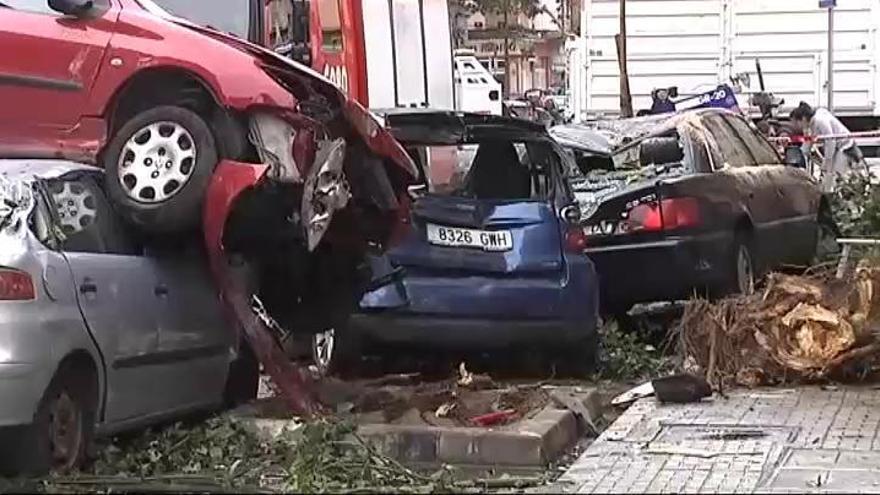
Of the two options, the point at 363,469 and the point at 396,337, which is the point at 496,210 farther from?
the point at 363,469

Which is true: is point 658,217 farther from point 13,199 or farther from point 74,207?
point 13,199

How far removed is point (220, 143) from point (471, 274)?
1.96 m

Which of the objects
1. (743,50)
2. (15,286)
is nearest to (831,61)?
(743,50)

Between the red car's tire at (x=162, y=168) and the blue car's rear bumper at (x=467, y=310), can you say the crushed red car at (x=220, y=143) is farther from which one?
the blue car's rear bumper at (x=467, y=310)

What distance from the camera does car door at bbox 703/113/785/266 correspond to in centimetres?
1321

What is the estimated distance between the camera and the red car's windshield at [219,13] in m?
11.9

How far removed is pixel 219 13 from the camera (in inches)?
482

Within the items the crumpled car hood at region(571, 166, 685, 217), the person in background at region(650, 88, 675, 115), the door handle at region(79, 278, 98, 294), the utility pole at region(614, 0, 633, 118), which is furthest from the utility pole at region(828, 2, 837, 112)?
the door handle at region(79, 278, 98, 294)

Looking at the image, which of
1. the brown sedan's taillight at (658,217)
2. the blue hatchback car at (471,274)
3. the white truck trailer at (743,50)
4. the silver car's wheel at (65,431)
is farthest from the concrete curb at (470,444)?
the white truck trailer at (743,50)

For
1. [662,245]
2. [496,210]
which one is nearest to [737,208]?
[662,245]

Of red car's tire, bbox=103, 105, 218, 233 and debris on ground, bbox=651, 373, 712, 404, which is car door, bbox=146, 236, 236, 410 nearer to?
red car's tire, bbox=103, 105, 218, 233

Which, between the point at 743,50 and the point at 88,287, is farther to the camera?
the point at 743,50

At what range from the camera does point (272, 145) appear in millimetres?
8875

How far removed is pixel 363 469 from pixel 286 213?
2147mm
